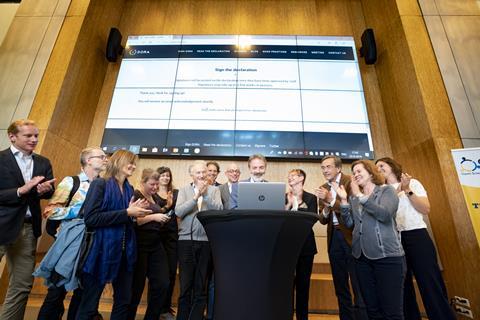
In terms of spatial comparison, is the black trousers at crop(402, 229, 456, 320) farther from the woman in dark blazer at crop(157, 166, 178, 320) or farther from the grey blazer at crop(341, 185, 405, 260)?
the woman in dark blazer at crop(157, 166, 178, 320)

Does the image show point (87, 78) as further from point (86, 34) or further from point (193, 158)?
point (193, 158)

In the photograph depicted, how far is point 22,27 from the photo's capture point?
Result: 3811 millimetres

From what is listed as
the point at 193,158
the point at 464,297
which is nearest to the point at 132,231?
the point at 193,158

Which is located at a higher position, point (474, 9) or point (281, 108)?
point (474, 9)

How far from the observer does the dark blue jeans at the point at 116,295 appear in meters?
1.49

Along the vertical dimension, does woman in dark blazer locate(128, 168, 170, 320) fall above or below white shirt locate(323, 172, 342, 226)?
below

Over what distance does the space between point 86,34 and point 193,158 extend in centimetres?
255

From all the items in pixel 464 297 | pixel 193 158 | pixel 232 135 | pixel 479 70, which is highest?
pixel 479 70

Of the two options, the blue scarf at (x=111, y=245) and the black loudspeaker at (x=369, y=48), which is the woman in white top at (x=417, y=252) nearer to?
the blue scarf at (x=111, y=245)

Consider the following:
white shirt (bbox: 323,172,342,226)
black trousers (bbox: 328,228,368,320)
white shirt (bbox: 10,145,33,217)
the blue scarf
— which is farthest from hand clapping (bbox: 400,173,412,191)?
white shirt (bbox: 10,145,33,217)

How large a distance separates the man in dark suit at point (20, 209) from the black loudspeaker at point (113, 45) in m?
2.62

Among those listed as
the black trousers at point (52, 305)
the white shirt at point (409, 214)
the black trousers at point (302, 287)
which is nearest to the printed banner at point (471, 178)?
the white shirt at point (409, 214)

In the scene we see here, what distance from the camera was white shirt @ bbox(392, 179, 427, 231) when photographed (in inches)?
87.9

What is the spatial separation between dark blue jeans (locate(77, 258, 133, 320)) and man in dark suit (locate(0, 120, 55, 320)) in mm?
768
